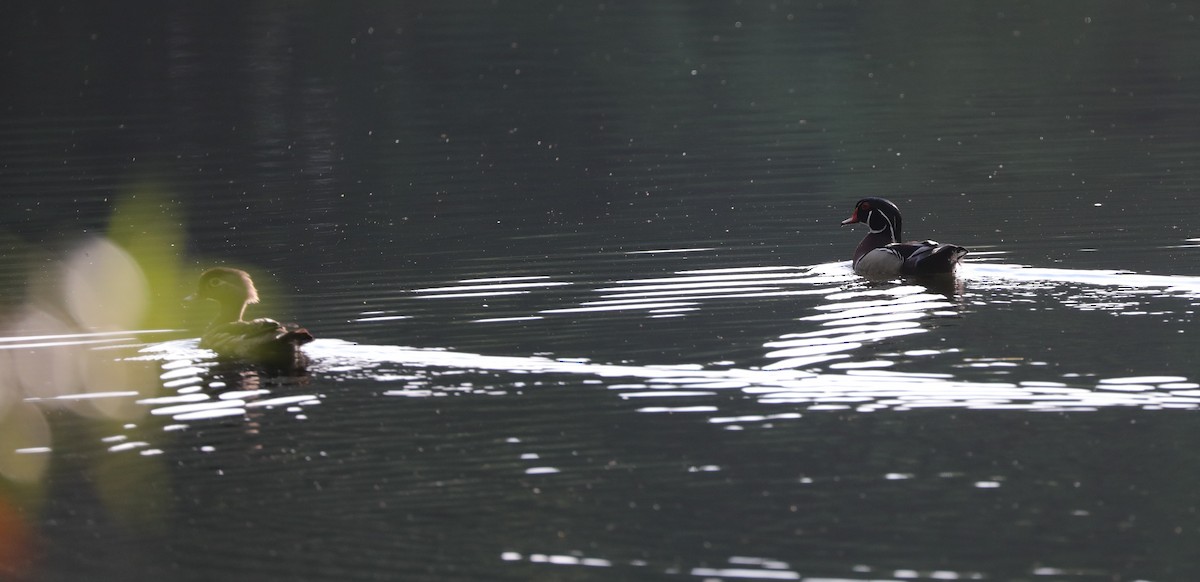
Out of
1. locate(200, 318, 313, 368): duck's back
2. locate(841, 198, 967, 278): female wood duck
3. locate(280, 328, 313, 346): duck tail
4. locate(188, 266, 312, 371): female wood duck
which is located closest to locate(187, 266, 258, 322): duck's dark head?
locate(188, 266, 312, 371): female wood duck

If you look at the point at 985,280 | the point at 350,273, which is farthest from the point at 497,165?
the point at 985,280

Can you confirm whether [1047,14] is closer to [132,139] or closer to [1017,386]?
[132,139]

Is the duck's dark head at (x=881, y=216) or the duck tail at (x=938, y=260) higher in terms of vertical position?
the duck's dark head at (x=881, y=216)

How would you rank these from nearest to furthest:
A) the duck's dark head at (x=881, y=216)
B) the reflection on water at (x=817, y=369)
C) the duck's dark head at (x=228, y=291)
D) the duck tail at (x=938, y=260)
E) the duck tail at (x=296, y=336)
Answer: the reflection on water at (x=817, y=369) < the duck tail at (x=296, y=336) < the duck's dark head at (x=228, y=291) < the duck tail at (x=938, y=260) < the duck's dark head at (x=881, y=216)

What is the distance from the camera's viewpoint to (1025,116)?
2980 cm

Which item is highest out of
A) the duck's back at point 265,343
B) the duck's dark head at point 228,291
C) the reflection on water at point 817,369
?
the duck's dark head at point 228,291

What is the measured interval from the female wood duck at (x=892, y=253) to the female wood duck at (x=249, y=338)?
5.53m

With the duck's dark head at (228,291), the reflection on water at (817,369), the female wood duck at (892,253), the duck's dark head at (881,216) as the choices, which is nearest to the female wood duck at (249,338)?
the duck's dark head at (228,291)

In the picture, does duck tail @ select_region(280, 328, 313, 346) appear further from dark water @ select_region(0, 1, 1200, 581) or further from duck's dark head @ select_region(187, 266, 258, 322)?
duck's dark head @ select_region(187, 266, 258, 322)

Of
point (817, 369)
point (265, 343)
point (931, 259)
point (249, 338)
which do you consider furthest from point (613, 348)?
point (931, 259)

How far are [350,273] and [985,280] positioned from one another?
5.85m

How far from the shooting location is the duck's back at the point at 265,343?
1269 cm

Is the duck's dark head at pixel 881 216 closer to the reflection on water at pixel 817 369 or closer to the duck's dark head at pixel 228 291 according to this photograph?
the reflection on water at pixel 817 369

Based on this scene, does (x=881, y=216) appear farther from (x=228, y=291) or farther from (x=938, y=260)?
(x=228, y=291)
